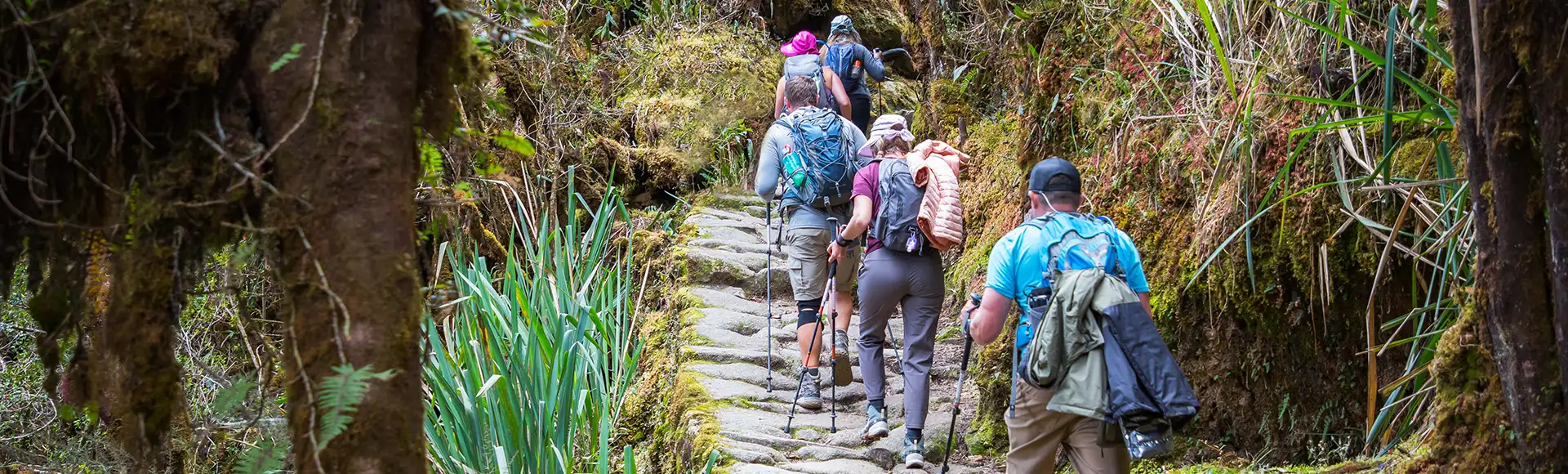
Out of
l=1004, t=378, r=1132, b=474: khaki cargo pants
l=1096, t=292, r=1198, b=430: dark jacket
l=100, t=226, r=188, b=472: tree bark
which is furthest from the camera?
l=1004, t=378, r=1132, b=474: khaki cargo pants

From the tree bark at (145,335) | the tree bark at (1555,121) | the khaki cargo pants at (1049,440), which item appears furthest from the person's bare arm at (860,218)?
the tree bark at (145,335)

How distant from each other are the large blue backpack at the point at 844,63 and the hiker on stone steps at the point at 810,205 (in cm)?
262

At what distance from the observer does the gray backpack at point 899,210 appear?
504 centimetres

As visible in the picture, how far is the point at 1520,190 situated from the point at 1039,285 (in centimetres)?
150

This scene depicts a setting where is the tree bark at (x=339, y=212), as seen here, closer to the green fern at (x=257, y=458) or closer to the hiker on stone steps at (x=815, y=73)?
the green fern at (x=257, y=458)

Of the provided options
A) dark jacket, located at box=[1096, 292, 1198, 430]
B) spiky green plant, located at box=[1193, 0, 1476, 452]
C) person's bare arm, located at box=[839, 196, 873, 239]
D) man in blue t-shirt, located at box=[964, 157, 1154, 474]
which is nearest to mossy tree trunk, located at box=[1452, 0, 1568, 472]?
spiky green plant, located at box=[1193, 0, 1476, 452]

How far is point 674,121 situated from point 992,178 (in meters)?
3.89

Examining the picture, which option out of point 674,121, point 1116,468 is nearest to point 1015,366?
point 1116,468

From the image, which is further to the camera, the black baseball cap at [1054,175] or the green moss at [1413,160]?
the green moss at [1413,160]

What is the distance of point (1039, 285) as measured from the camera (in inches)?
145

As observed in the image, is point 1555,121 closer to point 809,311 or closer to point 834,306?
point 834,306

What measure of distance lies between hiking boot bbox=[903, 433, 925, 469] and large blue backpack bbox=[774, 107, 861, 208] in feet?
4.49

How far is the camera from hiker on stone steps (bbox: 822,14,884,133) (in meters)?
8.53

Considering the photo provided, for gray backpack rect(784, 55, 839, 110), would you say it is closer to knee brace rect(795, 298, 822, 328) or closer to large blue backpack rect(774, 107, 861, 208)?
large blue backpack rect(774, 107, 861, 208)
